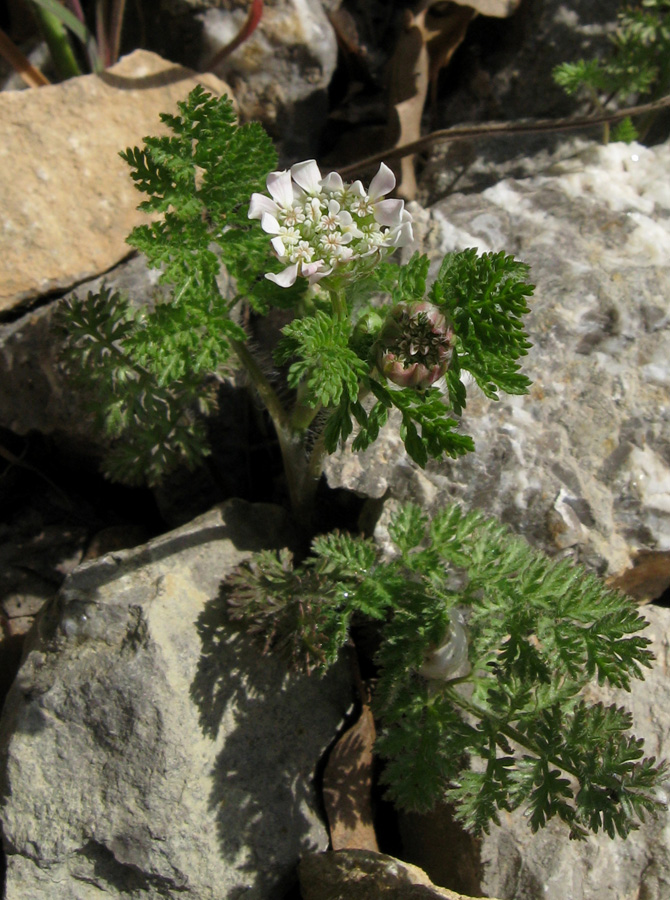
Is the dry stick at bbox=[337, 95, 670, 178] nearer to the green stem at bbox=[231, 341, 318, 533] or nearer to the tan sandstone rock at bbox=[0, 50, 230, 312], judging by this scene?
the tan sandstone rock at bbox=[0, 50, 230, 312]

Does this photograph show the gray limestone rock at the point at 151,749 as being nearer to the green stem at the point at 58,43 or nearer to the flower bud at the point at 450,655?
the flower bud at the point at 450,655

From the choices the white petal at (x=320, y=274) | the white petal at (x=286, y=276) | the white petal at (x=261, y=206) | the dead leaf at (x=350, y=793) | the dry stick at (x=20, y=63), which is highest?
the dry stick at (x=20, y=63)

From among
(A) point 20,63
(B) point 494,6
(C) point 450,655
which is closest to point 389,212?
(C) point 450,655

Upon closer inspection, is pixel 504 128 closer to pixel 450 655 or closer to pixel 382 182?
pixel 382 182

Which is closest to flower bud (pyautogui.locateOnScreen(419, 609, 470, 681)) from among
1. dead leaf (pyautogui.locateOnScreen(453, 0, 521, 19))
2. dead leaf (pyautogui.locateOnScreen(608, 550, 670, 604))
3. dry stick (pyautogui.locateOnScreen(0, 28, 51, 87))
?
dead leaf (pyautogui.locateOnScreen(608, 550, 670, 604))

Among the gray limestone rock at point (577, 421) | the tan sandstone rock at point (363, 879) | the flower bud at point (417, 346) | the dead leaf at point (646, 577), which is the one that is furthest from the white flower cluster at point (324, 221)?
the tan sandstone rock at point (363, 879)

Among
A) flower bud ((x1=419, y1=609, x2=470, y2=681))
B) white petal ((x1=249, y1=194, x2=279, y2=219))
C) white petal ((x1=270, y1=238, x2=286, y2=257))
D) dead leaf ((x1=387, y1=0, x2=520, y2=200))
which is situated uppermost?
white petal ((x1=249, y1=194, x2=279, y2=219))

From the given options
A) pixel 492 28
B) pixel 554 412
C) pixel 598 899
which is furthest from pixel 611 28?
pixel 598 899
